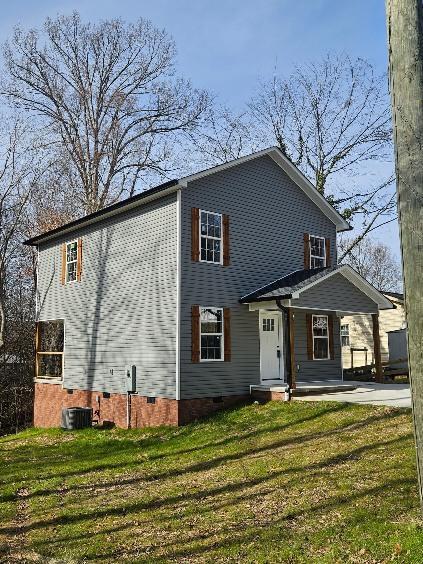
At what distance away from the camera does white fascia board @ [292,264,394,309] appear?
48.7 feet

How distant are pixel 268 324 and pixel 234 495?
877 centimetres

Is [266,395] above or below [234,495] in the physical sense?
above

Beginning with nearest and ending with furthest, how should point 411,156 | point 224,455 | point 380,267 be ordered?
point 411,156, point 224,455, point 380,267

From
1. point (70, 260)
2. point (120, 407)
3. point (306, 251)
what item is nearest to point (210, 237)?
point (306, 251)

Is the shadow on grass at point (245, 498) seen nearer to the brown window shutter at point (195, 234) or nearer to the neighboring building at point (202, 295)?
the neighboring building at point (202, 295)

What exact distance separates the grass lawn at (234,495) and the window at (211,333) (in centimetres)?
223

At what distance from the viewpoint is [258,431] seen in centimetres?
1196

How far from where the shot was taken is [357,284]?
16641 mm

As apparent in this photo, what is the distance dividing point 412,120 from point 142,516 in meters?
6.27

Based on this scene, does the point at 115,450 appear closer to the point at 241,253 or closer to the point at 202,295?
the point at 202,295

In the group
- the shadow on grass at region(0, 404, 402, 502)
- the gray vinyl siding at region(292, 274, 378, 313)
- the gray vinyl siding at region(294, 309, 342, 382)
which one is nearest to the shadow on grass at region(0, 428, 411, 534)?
the shadow on grass at region(0, 404, 402, 502)

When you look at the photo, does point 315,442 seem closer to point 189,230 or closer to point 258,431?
point 258,431

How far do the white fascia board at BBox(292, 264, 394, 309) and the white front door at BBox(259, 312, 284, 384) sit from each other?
2067 mm

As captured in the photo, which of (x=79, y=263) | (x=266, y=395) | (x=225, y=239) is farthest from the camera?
(x=79, y=263)
